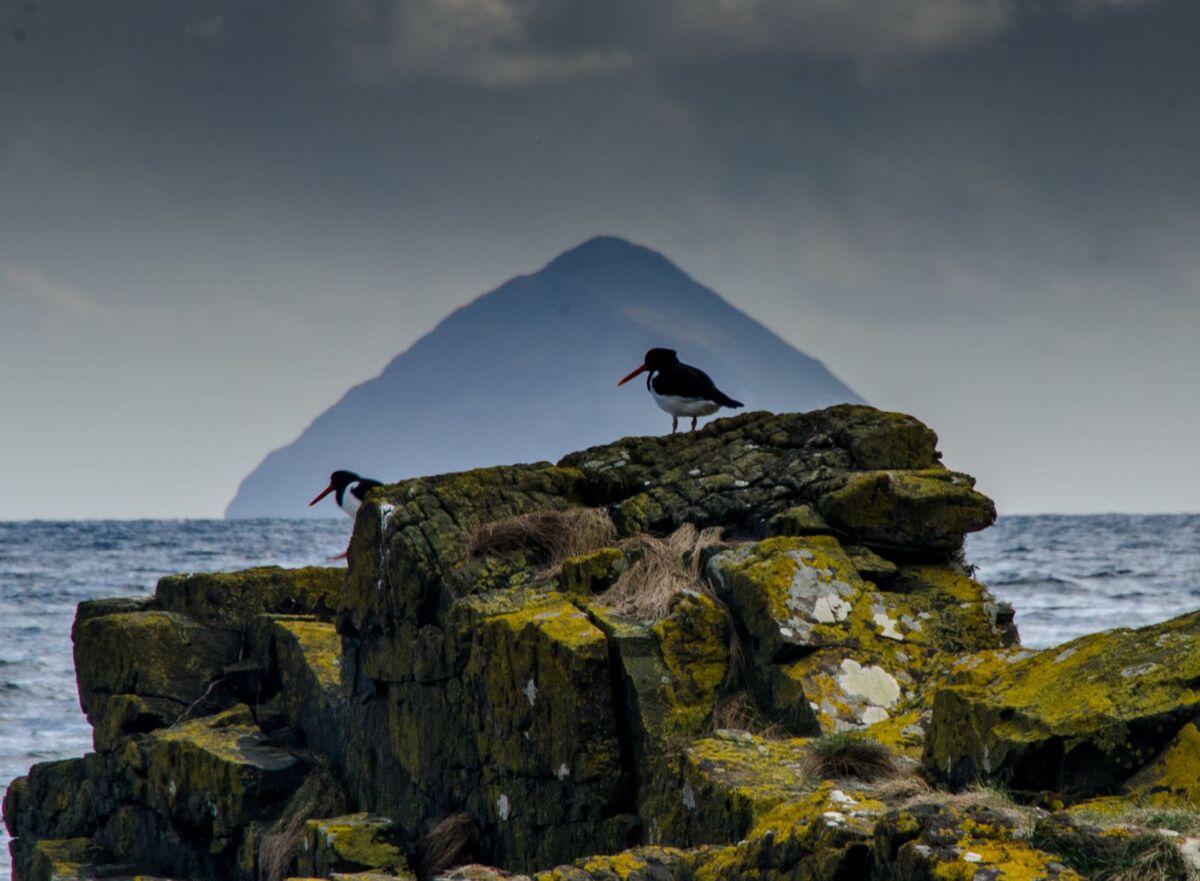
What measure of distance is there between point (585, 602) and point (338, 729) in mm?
4750

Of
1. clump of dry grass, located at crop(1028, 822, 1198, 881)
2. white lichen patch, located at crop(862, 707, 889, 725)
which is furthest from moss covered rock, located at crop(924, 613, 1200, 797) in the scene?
white lichen patch, located at crop(862, 707, 889, 725)

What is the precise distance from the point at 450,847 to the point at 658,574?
284 cm

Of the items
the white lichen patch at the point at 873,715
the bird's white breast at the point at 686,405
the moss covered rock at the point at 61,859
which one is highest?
the bird's white breast at the point at 686,405

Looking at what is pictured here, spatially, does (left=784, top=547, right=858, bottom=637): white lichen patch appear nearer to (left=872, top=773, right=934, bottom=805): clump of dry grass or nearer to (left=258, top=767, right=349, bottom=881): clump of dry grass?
(left=872, top=773, right=934, bottom=805): clump of dry grass

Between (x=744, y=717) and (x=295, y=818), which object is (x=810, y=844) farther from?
(x=295, y=818)

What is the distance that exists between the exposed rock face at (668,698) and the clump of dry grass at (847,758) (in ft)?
0.11

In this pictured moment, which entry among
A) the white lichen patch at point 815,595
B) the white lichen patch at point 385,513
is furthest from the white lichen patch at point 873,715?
the white lichen patch at point 385,513

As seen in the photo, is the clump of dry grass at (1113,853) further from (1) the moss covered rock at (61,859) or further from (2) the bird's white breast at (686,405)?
(1) the moss covered rock at (61,859)

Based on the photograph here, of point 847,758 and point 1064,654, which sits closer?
point 1064,654

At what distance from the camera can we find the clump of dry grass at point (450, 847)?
11297 mm

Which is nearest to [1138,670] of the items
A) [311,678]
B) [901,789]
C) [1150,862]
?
[901,789]

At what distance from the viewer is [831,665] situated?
982 centimetres

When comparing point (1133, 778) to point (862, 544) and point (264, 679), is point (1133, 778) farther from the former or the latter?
point (264, 679)

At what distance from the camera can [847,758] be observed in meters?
7.80
